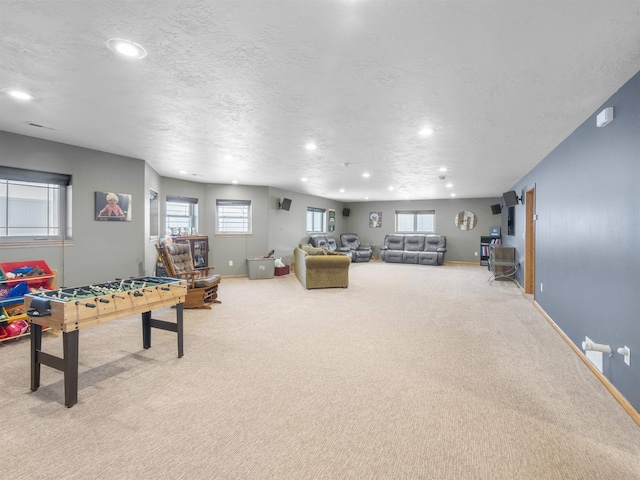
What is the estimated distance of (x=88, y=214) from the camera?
4.43 m

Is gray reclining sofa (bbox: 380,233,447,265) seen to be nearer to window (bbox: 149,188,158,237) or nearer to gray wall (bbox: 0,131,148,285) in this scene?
window (bbox: 149,188,158,237)

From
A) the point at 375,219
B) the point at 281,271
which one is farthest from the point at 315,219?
the point at 281,271

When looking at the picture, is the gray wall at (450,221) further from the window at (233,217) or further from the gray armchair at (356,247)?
the window at (233,217)

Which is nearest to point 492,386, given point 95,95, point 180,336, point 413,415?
point 413,415

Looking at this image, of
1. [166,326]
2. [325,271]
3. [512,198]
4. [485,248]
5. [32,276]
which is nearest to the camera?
[166,326]

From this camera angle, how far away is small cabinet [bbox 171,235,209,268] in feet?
23.4

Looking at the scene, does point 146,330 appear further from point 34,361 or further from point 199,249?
point 199,249

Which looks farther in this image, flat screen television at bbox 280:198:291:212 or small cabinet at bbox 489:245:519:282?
flat screen television at bbox 280:198:291:212

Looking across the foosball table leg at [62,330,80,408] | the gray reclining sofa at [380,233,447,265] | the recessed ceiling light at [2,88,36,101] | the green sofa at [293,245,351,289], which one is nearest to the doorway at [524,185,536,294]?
the green sofa at [293,245,351,289]

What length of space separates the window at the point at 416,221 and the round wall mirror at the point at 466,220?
858mm

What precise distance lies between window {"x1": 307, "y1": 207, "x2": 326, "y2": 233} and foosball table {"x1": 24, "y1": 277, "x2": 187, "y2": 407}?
7701 mm

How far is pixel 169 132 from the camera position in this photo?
365 centimetres

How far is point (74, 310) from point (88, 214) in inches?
113

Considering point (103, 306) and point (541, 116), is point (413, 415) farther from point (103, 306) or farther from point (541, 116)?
point (541, 116)
